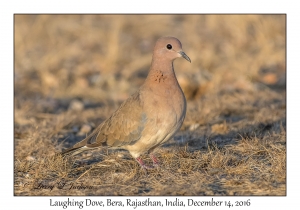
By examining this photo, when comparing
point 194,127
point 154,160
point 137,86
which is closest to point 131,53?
point 137,86

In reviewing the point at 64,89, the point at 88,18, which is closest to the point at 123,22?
the point at 88,18

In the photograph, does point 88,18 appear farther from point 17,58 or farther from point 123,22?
point 17,58

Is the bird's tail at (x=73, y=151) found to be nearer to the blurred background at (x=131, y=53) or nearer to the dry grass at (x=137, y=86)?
the dry grass at (x=137, y=86)

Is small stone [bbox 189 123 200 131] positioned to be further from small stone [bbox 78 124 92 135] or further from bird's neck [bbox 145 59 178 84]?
bird's neck [bbox 145 59 178 84]

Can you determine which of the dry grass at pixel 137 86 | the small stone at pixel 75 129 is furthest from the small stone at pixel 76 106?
the small stone at pixel 75 129

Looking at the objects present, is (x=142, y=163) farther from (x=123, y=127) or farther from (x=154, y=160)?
(x=123, y=127)

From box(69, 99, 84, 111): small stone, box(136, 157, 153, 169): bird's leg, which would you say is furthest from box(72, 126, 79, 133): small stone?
box(136, 157, 153, 169): bird's leg
